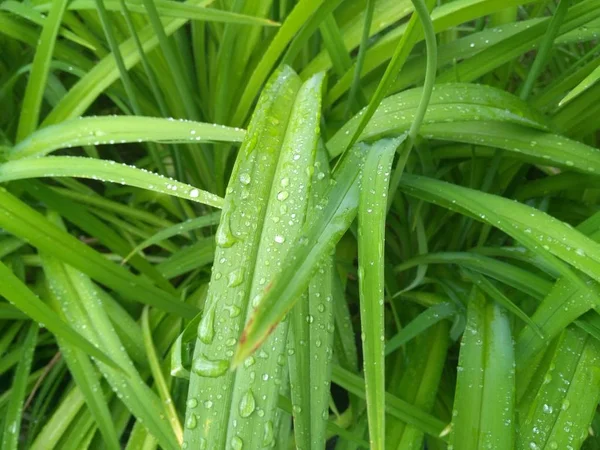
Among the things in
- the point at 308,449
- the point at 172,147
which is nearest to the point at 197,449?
the point at 308,449

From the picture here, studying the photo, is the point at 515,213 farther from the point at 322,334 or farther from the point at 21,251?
the point at 21,251

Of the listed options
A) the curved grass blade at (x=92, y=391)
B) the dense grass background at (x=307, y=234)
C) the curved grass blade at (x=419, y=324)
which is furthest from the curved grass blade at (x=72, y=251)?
the curved grass blade at (x=419, y=324)

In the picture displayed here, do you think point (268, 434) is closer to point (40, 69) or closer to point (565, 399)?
point (565, 399)

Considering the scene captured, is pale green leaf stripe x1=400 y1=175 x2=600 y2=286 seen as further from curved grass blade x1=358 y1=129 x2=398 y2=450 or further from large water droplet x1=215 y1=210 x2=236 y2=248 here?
large water droplet x1=215 y1=210 x2=236 y2=248

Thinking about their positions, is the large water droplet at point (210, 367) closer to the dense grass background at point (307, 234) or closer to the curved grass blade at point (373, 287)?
the dense grass background at point (307, 234)

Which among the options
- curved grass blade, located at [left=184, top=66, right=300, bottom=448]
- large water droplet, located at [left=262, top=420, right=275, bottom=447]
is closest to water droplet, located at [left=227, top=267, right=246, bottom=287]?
curved grass blade, located at [left=184, top=66, right=300, bottom=448]
